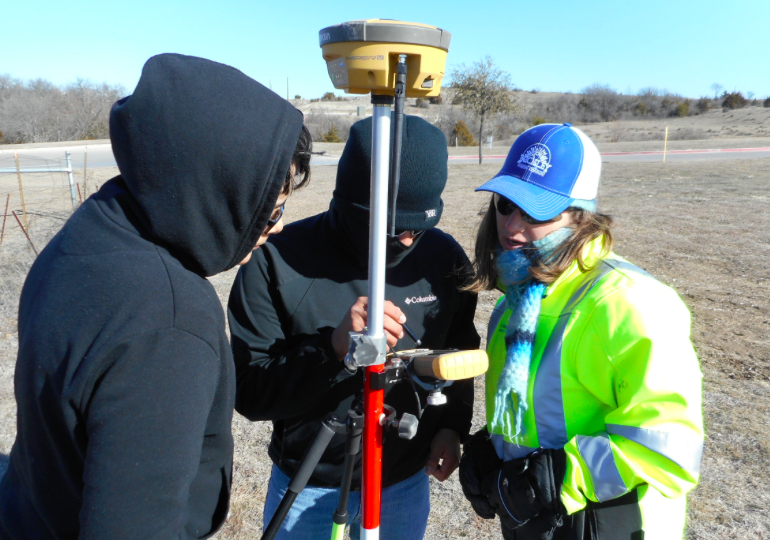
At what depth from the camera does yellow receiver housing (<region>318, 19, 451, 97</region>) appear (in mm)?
1013

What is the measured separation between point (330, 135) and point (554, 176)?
33.7m

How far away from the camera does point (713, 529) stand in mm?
2850

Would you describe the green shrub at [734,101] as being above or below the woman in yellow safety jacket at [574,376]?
above

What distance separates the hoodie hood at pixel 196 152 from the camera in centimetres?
97

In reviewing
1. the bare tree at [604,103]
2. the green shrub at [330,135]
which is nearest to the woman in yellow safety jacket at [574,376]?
the green shrub at [330,135]

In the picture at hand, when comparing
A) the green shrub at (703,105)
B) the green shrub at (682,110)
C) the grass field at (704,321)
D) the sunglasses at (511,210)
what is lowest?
the grass field at (704,321)

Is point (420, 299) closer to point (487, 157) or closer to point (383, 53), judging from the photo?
point (383, 53)

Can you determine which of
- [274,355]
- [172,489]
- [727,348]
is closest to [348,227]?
[274,355]

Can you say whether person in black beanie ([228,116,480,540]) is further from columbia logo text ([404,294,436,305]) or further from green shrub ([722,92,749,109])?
green shrub ([722,92,749,109])

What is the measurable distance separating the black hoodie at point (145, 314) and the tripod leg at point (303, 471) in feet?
1.19

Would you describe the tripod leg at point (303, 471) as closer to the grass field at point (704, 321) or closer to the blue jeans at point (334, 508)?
the blue jeans at point (334, 508)

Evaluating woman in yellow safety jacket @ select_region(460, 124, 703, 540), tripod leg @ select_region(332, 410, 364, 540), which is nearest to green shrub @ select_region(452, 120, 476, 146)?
woman in yellow safety jacket @ select_region(460, 124, 703, 540)

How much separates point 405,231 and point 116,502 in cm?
110

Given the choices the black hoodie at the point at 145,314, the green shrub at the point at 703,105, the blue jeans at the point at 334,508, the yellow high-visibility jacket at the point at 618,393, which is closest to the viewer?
the black hoodie at the point at 145,314
